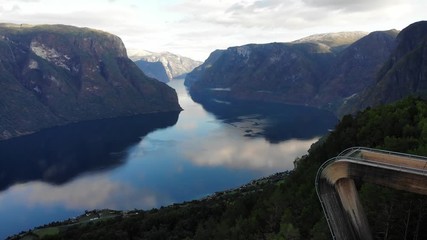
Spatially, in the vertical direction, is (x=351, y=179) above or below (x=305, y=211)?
above

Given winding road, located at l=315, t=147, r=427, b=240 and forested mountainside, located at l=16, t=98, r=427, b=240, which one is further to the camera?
forested mountainside, located at l=16, t=98, r=427, b=240

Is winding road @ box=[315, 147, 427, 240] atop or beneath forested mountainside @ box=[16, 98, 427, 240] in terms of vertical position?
atop

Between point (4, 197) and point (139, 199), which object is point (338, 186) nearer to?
point (139, 199)

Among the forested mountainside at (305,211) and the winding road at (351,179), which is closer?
the winding road at (351,179)

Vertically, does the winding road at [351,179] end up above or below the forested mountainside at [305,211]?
above

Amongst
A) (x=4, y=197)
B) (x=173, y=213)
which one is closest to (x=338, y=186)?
(x=173, y=213)

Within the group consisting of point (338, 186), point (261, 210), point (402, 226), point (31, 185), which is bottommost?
point (31, 185)

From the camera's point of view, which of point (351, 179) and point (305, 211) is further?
point (305, 211)

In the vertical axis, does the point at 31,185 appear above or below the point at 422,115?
below
